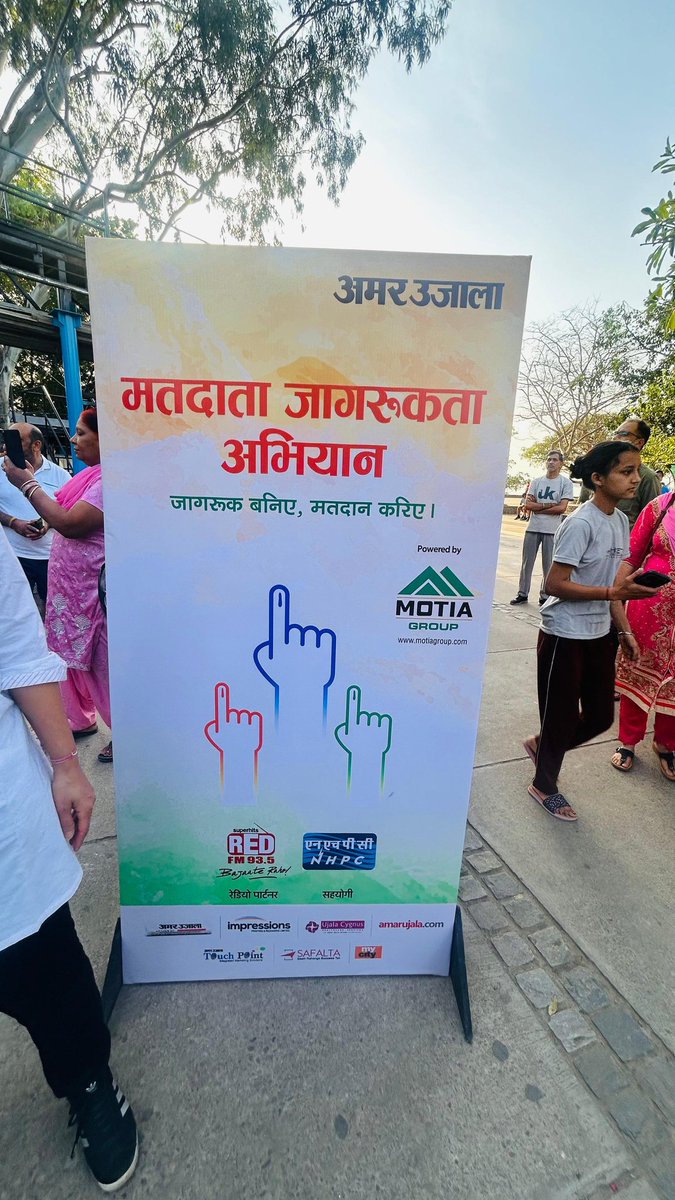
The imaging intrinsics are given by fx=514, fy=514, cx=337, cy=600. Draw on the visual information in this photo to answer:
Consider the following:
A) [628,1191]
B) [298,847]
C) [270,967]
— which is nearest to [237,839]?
[298,847]

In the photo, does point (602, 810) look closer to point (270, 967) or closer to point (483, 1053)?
point (483, 1053)

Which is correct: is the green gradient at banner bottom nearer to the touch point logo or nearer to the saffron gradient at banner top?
the saffron gradient at banner top

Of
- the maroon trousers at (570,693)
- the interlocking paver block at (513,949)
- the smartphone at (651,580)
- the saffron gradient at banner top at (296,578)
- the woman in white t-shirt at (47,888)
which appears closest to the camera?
the woman in white t-shirt at (47,888)

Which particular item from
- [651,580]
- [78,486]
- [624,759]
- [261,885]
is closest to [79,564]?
[78,486]

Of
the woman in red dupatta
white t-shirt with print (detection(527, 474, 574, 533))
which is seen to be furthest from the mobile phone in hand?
white t-shirt with print (detection(527, 474, 574, 533))

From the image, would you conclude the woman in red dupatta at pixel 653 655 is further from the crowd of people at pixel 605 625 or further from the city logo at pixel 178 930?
the city logo at pixel 178 930

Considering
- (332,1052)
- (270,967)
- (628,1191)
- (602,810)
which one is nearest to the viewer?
(628,1191)

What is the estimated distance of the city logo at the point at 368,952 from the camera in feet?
5.48

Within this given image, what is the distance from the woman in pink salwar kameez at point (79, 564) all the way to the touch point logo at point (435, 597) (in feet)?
4.94

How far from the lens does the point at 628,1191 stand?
1231 millimetres

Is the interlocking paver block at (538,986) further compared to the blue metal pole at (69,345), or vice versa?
the blue metal pole at (69,345)

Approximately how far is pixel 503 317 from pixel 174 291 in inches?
28.9

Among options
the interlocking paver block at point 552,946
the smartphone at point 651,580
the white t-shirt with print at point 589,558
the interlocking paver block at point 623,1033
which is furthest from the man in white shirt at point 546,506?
the interlocking paver block at point 623,1033

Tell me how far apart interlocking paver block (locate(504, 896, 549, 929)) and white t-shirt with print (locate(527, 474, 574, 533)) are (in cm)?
479
